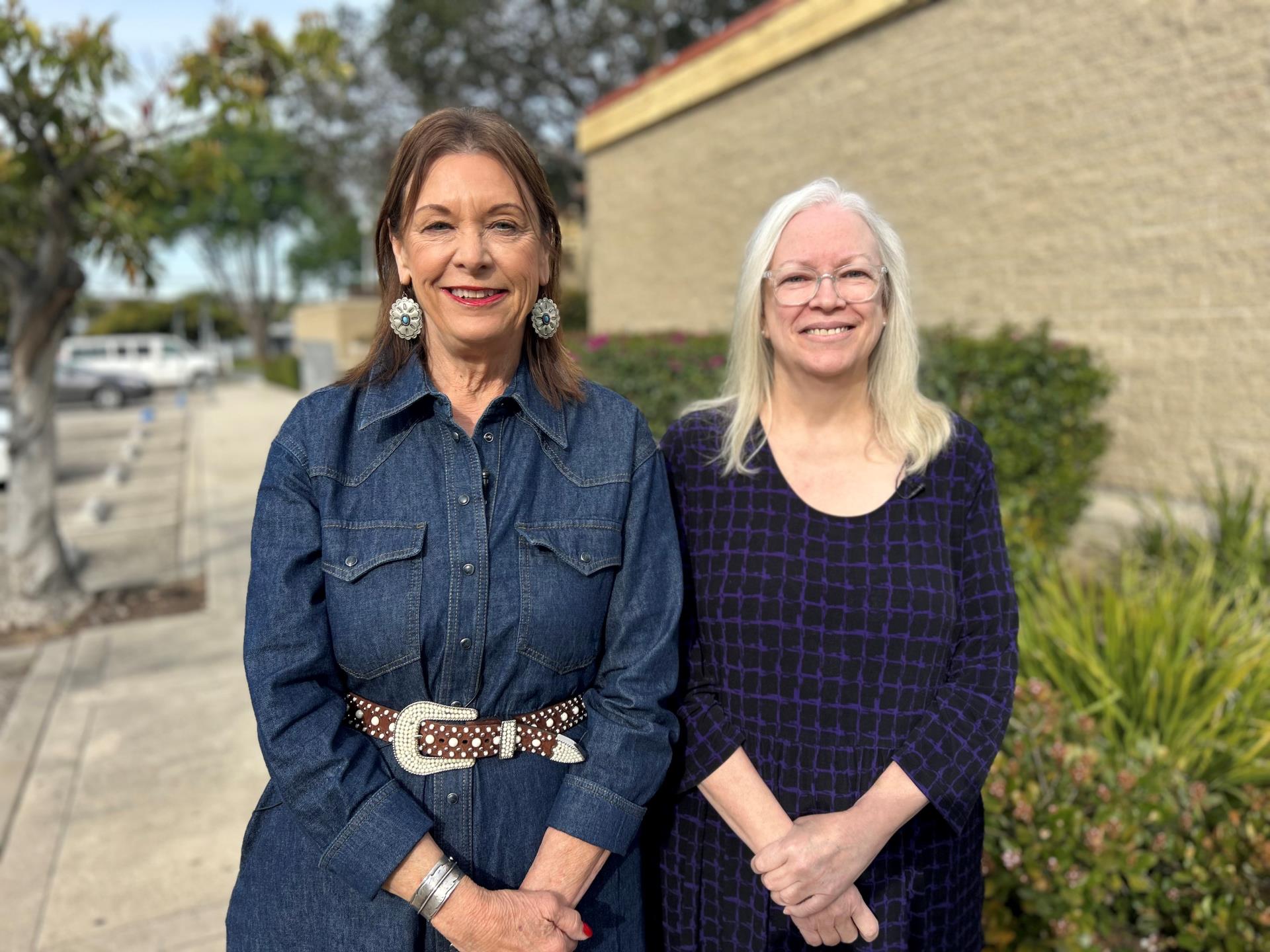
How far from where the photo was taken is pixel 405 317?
171cm

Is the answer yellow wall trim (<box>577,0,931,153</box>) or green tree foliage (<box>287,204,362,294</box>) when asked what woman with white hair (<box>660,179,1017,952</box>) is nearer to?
yellow wall trim (<box>577,0,931,153</box>)

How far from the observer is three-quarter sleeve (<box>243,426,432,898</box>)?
4.93 ft

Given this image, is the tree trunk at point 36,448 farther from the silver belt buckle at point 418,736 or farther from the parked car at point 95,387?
the parked car at point 95,387

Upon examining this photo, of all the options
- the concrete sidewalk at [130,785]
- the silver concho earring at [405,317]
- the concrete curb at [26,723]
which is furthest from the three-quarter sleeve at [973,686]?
the concrete curb at [26,723]

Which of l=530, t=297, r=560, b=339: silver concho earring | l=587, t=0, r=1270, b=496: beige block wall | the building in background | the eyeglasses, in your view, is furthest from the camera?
the building in background

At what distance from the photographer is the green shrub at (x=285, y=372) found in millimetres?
31250

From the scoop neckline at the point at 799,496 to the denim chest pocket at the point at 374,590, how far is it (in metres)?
0.74

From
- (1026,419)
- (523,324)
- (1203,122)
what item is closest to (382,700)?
(523,324)

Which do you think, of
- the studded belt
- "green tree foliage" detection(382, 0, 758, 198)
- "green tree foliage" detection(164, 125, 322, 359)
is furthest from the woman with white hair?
"green tree foliage" detection(164, 125, 322, 359)

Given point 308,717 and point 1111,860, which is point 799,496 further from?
point 1111,860

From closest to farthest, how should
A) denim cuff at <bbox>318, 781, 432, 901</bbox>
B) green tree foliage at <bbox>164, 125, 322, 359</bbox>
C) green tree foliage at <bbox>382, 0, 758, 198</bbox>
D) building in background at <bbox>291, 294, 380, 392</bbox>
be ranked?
denim cuff at <bbox>318, 781, 432, 901</bbox> < building in background at <bbox>291, 294, 380, 392</bbox> < green tree foliage at <bbox>382, 0, 758, 198</bbox> < green tree foliage at <bbox>164, 125, 322, 359</bbox>

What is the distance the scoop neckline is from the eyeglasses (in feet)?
0.96

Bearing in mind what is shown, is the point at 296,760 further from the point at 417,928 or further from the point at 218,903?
the point at 218,903

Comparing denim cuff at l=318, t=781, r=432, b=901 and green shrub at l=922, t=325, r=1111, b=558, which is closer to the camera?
Result: denim cuff at l=318, t=781, r=432, b=901
